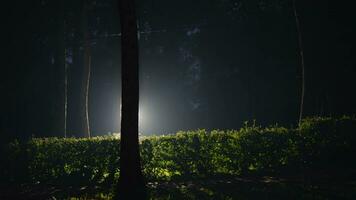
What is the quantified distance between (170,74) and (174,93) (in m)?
2.68

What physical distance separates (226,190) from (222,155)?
3.59 metres

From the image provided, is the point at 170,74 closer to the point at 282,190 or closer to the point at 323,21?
the point at 323,21

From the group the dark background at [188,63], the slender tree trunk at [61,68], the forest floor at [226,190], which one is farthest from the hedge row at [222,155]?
the dark background at [188,63]

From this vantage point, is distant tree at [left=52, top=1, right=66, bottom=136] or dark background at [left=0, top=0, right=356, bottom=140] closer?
distant tree at [left=52, top=1, right=66, bottom=136]

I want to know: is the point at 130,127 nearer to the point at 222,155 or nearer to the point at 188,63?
the point at 222,155

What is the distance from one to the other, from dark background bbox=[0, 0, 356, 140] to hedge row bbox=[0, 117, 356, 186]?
1254 cm

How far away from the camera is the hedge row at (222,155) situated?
15.8 metres

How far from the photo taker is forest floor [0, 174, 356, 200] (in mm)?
11438

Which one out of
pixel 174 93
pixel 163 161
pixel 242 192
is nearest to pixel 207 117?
pixel 174 93

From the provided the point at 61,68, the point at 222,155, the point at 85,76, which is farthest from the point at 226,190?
the point at 61,68

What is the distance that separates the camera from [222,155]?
16.1 meters

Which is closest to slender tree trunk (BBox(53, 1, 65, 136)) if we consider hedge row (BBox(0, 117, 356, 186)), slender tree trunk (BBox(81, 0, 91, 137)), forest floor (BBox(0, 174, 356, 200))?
slender tree trunk (BBox(81, 0, 91, 137))

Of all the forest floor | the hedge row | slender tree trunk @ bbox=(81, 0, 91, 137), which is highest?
slender tree trunk @ bbox=(81, 0, 91, 137)

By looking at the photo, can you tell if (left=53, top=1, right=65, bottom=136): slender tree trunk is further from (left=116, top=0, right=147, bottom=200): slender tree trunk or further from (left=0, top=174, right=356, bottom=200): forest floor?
(left=116, top=0, right=147, bottom=200): slender tree trunk
